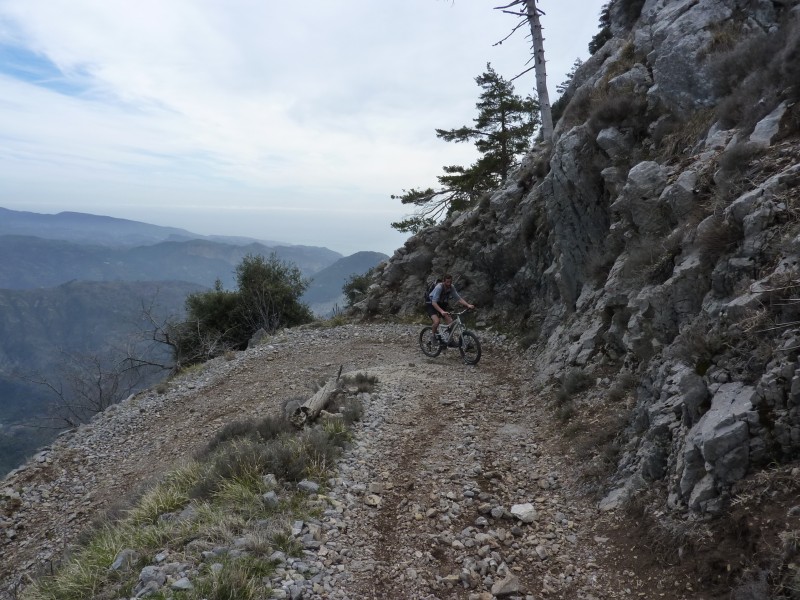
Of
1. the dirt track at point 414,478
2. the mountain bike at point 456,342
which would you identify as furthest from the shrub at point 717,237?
the mountain bike at point 456,342

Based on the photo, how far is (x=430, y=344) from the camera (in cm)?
1631

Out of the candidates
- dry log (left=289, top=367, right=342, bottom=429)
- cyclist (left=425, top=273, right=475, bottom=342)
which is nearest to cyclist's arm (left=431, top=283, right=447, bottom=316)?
cyclist (left=425, top=273, right=475, bottom=342)

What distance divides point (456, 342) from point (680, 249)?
26.3 ft

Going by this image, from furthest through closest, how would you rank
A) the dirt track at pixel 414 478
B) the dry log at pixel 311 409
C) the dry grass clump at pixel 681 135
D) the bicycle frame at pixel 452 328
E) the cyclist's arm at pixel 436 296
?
the cyclist's arm at pixel 436 296, the bicycle frame at pixel 452 328, the dry grass clump at pixel 681 135, the dry log at pixel 311 409, the dirt track at pixel 414 478

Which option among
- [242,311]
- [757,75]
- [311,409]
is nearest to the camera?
[757,75]

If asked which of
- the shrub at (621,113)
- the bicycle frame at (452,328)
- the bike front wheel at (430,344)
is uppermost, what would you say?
the shrub at (621,113)

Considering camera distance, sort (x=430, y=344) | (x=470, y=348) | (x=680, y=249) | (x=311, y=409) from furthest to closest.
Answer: (x=430, y=344) < (x=470, y=348) < (x=311, y=409) < (x=680, y=249)

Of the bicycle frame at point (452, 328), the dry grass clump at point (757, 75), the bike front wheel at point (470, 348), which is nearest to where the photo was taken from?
the dry grass clump at point (757, 75)

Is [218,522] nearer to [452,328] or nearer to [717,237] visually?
[717,237]

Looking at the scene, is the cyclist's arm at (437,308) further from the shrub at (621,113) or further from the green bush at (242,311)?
the green bush at (242,311)

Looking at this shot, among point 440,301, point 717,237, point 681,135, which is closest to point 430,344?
point 440,301

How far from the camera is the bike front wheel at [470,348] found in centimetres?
1489

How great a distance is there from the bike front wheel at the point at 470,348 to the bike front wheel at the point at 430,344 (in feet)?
3.90

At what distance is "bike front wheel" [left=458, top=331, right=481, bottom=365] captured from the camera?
14891mm
